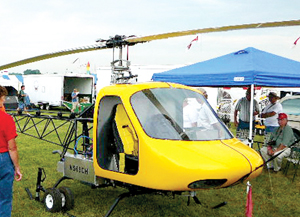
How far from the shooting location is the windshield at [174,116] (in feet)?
11.8

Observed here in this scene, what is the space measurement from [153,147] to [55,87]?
65.2ft

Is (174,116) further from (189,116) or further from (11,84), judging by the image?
(11,84)

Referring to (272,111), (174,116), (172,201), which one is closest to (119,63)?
(174,116)

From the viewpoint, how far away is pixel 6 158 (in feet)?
11.4

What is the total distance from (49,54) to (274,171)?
5.26m

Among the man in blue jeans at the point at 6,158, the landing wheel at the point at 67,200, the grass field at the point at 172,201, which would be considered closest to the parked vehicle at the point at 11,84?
the grass field at the point at 172,201

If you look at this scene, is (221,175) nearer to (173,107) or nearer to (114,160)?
(173,107)

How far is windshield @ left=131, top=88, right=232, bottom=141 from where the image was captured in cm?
358

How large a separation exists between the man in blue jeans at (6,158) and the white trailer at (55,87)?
61.5ft

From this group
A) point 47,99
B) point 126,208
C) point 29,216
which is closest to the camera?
point 29,216

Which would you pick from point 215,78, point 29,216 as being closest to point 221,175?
point 29,216

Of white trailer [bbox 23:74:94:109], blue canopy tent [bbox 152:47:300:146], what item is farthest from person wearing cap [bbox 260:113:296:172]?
white trailer [bbox 23:74:94:109]

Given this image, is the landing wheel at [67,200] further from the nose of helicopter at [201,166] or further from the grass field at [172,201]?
the nose of helicopter at [201,166]

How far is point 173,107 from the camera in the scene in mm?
3773
